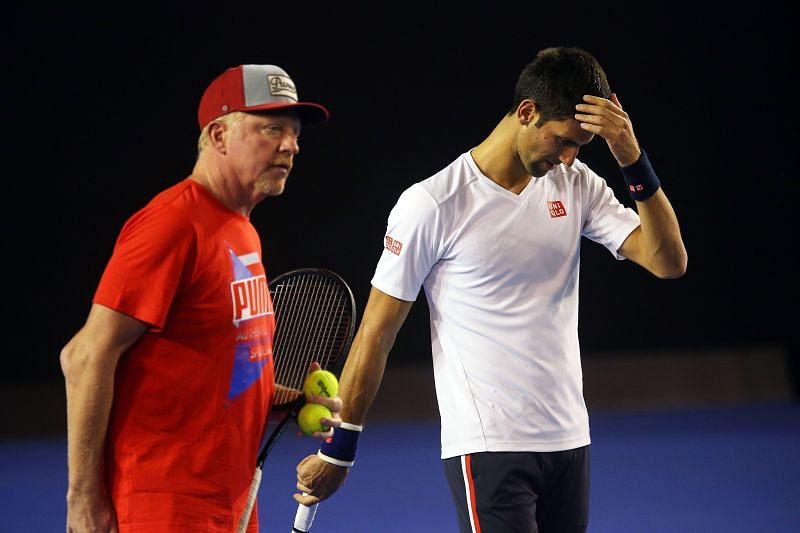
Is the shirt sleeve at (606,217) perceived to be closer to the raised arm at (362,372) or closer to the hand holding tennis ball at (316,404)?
the raised arm at (362,372)

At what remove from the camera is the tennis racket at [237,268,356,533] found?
2.68 meters

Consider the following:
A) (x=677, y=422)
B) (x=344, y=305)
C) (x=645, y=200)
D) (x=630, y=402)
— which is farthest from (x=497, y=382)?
(x=630, y=402)

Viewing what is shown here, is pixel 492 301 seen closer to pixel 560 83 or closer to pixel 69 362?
pixel 560 83

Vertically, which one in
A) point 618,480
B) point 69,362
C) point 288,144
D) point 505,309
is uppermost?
point 288,144

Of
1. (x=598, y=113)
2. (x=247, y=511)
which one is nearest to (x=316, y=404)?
(x=247, y=511)

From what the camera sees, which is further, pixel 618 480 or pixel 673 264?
pixel 618 480

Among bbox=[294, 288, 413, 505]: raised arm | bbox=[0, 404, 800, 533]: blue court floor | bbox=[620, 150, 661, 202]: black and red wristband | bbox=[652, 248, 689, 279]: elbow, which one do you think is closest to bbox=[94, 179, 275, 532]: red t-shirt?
bbox=[294, 288, 413, 505]: raised arm

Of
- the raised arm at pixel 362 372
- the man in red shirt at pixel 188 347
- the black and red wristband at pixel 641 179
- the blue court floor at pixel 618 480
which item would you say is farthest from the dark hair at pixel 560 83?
the blue court floor at pixel 618 480

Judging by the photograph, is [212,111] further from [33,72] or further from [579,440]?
[33,72]

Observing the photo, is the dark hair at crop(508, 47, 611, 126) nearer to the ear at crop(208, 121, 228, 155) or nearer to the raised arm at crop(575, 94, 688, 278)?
the raised arm at crop(575, 94, 688, 278)

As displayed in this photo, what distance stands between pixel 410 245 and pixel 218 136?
64cm

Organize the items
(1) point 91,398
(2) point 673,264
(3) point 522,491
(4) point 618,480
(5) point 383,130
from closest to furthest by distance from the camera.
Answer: (1) point 91,398 → (3) point 522,491 → (2) point 673,264 → (4) point 618,480 → (5) point 383,130

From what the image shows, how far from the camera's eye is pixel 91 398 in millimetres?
1882

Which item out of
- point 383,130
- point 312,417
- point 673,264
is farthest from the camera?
point 383,130
